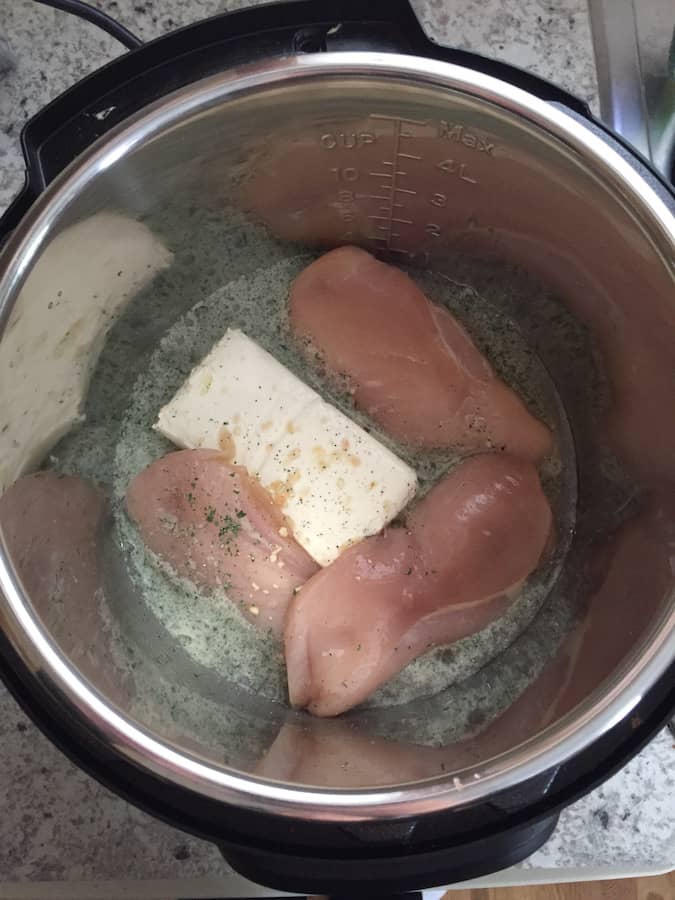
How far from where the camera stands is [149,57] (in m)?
0.64

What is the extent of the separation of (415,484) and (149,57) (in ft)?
1.70

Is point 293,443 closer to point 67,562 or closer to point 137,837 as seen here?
point 67,562

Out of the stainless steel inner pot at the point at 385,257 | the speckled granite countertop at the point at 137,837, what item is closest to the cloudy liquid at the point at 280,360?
the stainless steel inner pot at the point at 385,257

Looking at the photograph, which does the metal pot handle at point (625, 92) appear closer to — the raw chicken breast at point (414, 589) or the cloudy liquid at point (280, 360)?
the cloudy liquid at point (280, 360)

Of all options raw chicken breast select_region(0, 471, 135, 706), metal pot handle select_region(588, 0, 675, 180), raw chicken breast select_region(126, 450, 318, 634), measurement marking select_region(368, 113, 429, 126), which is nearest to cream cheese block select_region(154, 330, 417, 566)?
raw chicken breast select_region(126, 450, 318, 634)

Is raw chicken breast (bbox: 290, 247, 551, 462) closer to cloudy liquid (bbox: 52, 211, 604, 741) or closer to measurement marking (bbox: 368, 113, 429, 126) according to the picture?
cloudy liquid (bbox: 52, 211, 604, 741)

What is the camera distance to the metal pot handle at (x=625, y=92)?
3.06 ft

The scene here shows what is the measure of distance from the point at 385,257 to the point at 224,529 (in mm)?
385

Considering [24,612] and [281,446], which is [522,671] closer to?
[281,446]

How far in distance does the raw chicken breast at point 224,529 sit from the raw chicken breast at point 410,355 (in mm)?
199

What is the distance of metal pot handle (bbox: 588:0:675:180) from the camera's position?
0.93 m

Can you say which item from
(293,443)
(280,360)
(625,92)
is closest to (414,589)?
(293,443)

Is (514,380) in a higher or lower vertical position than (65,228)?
lower

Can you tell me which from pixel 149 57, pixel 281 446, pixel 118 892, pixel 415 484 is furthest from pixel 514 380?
pixel 118 892
